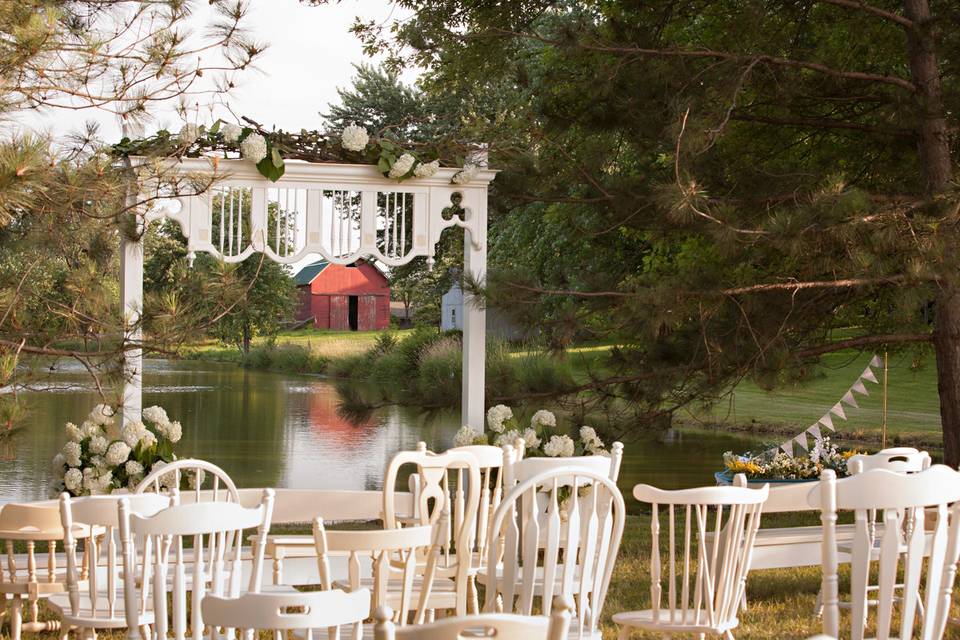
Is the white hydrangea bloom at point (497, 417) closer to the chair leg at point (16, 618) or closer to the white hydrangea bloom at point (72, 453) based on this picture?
the white hydrangea bloom at point (72, 453)

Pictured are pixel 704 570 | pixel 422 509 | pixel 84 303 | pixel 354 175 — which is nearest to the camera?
pixel 704 570

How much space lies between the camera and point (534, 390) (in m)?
7.22

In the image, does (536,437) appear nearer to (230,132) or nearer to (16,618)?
(230,132)

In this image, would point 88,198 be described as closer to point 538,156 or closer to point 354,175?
point 354,175

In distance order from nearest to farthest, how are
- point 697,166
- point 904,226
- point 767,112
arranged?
1. point 904,226
2. point 697,166
3. point 767,112

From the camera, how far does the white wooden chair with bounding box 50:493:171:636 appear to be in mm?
3074

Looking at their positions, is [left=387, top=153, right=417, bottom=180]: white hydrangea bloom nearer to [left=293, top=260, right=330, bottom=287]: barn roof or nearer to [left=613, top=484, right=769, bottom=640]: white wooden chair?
[left=613, top=484, right=769, bottom=640]: white wooden chair

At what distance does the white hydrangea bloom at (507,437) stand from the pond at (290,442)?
0.79 meters

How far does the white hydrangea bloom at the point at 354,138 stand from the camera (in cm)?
650

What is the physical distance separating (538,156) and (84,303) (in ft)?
10.8

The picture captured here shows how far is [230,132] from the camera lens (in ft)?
20.5

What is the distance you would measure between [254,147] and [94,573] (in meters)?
3.37

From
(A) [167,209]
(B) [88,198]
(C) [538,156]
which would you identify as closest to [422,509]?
(B) [88,198]

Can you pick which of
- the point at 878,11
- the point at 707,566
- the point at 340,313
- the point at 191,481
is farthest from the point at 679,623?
the point at 340,313
